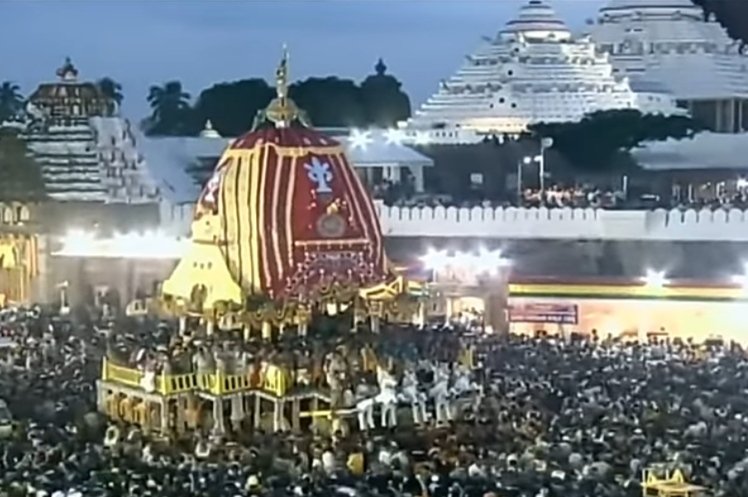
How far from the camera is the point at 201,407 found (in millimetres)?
5262

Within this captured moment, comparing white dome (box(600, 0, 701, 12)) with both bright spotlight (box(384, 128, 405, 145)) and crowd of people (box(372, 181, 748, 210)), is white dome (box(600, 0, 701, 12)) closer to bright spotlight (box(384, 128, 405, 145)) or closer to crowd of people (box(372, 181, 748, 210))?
bright spotlight (box(384, 128, 405, 145))

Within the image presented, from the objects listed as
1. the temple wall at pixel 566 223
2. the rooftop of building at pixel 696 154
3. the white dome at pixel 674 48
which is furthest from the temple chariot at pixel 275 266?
the white dome at pixel 674 48

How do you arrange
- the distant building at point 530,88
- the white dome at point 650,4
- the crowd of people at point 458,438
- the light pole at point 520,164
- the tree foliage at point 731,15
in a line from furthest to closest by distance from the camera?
Answer: the white dome at point 650,4, the tree foliage at point 731,15, the distant building at point 530,88, the light pole at point 520,164, the crowd of people at point 458,438

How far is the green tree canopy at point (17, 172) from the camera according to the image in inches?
305

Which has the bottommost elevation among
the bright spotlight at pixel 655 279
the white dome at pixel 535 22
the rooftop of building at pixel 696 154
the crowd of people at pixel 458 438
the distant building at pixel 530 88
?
the crowd of people at pixel 458 438

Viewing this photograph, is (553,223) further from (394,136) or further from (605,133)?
(605,133)

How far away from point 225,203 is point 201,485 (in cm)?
165

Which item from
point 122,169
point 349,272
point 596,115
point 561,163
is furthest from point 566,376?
point 596,115

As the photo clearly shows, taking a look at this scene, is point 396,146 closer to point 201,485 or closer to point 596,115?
point 596,115

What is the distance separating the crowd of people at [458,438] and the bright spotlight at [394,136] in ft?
10.4

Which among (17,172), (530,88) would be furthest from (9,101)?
(530,88)

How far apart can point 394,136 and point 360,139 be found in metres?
0.84

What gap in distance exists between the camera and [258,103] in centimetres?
746

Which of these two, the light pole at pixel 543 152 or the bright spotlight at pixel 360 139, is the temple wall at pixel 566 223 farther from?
the light pole at pixel 543 152
